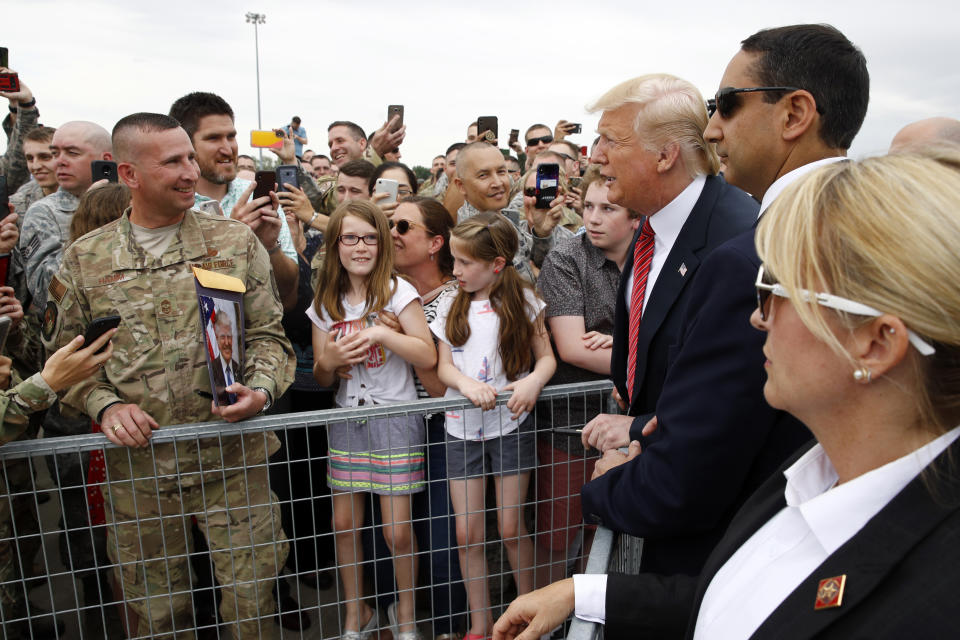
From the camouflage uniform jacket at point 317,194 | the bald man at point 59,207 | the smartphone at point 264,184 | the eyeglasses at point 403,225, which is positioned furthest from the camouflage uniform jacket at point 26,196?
the eyeglasses at point 403,225

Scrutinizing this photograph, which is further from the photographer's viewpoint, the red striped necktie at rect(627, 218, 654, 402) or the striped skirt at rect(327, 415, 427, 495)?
the striped skirt at rect(327, 415, 427, 495)

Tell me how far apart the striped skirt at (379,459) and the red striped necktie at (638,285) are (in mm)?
1069

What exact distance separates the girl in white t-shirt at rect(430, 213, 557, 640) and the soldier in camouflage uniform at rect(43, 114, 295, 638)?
785 millimetres

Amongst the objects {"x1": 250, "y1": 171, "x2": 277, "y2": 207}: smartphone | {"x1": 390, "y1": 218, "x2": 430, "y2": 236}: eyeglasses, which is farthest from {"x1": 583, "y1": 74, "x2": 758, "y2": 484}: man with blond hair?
{"x1": 250, "y1": 171, "x2": 277, "y2": 207}: smartphone

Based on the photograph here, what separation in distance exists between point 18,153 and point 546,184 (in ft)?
14.6

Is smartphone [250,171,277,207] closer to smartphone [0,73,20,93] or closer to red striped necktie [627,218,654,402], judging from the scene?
red striped necktie [627,218,654,402]

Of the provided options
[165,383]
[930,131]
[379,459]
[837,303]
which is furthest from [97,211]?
[930,131]

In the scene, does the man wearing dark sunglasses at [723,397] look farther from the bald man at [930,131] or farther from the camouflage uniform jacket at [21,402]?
the camouflage uniform jacket at [21,402]

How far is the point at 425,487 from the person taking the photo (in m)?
3.04

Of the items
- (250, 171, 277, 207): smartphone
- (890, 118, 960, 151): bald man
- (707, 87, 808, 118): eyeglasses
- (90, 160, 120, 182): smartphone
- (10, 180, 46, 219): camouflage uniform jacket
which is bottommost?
(10, 180, 46, 219): camouflage uniform jacket

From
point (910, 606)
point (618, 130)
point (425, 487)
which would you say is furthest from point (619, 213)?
point (910, 606)

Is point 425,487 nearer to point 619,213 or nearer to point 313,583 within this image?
point 313,583

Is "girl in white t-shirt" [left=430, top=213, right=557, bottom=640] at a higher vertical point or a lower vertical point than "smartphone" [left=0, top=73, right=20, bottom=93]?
lower

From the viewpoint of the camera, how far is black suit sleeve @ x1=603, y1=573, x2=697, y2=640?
1.43 m
